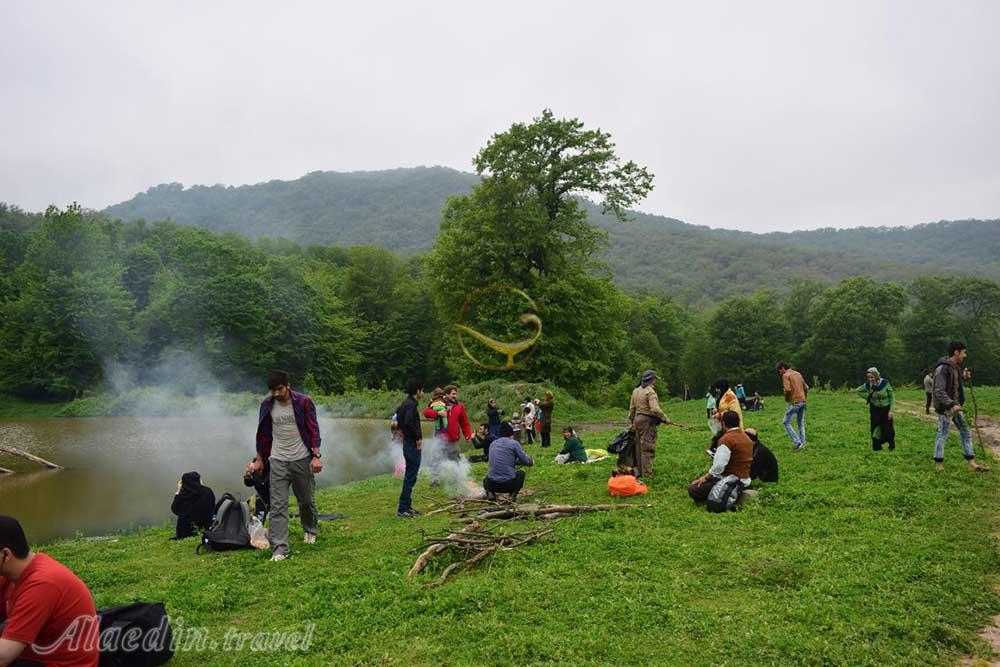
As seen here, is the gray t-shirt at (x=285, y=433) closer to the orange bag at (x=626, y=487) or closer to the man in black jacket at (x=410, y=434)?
the man in black jacket at (x=410, y=434)

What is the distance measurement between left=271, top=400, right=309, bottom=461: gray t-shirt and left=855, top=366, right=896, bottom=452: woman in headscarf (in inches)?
492

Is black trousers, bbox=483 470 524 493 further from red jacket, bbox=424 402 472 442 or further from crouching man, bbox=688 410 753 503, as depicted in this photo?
crouching man, bbox=688 410 753 503

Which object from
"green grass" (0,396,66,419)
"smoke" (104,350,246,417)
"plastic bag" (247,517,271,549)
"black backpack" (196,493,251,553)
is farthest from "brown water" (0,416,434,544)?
"green grass" (0,396,66,419)

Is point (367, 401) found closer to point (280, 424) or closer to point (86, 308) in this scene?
point (86, 308)

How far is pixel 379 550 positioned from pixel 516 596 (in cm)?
298

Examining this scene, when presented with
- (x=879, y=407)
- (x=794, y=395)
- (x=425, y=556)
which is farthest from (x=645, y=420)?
(x=879, y=407)

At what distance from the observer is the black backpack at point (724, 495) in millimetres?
9898

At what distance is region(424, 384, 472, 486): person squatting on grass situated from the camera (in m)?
13.6

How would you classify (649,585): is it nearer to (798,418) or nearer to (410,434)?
(410,434)

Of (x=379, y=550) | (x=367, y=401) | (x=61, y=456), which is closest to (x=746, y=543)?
(x=379, y=550)

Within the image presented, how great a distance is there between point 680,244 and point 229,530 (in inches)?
6515

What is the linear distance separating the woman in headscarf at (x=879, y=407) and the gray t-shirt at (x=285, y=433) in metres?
12.5

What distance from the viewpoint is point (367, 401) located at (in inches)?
1784

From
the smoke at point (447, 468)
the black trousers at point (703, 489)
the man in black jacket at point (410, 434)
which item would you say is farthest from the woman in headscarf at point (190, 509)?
the black trousers at point (703, 489)
